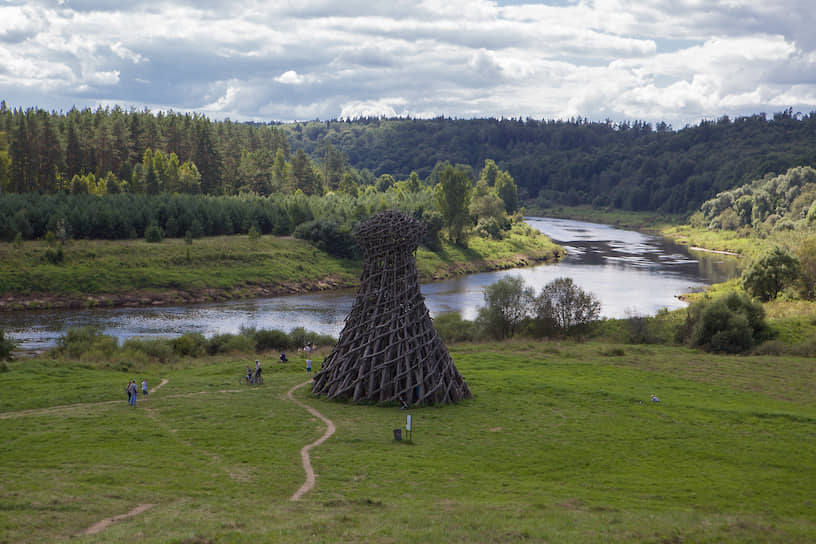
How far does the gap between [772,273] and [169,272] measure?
245ft

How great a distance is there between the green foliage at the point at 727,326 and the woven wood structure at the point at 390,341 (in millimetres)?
33241

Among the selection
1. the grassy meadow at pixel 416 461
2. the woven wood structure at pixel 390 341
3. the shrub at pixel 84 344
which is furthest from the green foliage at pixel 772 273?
the shrub at pixel 84 344

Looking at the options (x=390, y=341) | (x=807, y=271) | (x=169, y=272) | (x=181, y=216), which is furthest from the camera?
(x=181, y=216)

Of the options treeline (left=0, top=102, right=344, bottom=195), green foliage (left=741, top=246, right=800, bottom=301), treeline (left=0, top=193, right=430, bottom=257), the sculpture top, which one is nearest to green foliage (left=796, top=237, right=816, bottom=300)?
green foliage (left=741, top=246, right=800, bottom=301)

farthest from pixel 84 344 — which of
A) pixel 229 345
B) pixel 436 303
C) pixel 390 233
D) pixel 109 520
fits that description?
pixel 436 303

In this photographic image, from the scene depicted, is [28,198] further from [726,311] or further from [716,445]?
[716,445]

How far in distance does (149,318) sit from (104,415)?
4733 cm

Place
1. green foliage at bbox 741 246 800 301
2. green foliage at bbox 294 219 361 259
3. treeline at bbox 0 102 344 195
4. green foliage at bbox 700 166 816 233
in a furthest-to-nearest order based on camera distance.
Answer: green foliage at bbox 700 166 816 233
green foliage at bbox 294 219 361 259
treeline at bbox 0 102 344 195
green foliage at bbox 741 246 800 301

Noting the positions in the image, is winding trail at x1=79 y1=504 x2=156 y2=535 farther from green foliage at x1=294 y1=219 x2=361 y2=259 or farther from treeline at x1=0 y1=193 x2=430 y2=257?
green foliage at x1=294 y1=219 x2=361 y2=259

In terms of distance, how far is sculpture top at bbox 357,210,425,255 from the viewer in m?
38.8

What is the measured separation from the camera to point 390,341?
37094 mm

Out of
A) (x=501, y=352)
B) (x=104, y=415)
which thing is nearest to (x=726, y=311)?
(x=501, y=352)

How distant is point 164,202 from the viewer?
112m

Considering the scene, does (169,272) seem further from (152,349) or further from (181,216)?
(152,349)
